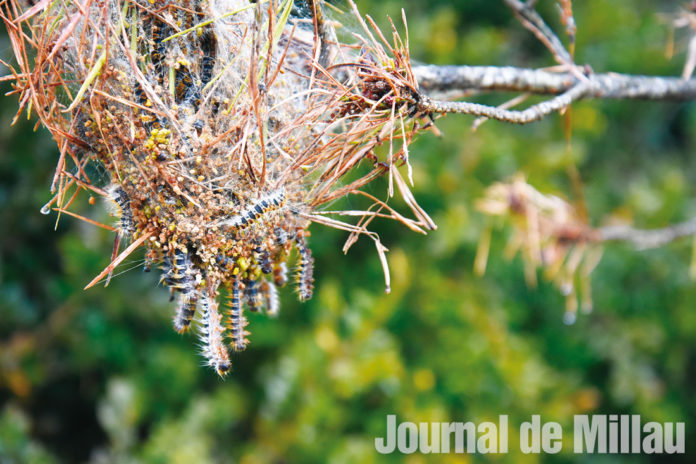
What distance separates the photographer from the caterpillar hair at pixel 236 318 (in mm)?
769

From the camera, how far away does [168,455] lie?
1.77 m

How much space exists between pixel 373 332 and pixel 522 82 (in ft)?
4.35

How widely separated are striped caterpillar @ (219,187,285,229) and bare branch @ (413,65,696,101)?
1.25 feet

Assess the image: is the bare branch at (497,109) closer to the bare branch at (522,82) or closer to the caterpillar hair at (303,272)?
the bare branch at (522,82)

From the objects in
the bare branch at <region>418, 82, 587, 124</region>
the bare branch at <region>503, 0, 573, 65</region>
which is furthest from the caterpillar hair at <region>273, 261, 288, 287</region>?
the bare branch at <region>503, 0, 573, 65</region>

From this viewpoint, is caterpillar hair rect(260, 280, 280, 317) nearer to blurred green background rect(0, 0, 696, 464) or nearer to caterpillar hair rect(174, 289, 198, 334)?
caterpillar hair rect(174, 289, 198, 334)

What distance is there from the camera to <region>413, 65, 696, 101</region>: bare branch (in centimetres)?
95

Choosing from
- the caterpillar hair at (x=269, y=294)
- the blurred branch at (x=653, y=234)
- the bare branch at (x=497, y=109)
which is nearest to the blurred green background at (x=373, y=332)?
the blurred branch at (x=653, y=234)

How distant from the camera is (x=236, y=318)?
0.78 meters

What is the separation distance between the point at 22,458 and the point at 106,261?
0.78 meters

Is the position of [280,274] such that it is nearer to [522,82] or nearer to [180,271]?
[180,271]

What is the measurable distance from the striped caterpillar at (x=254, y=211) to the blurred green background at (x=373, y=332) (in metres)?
1.33

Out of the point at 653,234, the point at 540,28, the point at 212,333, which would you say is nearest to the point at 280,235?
the point at 212,333

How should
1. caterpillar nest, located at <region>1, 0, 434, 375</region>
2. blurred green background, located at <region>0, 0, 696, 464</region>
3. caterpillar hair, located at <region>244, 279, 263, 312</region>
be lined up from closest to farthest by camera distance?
caterpillar nest, located at <region>1, 0, 434, 375</region> → caterpillar hair, located at <region>244, 279, 263, 312</region> → blurred green background, located at <region>0, 0, 696, 464</region>
